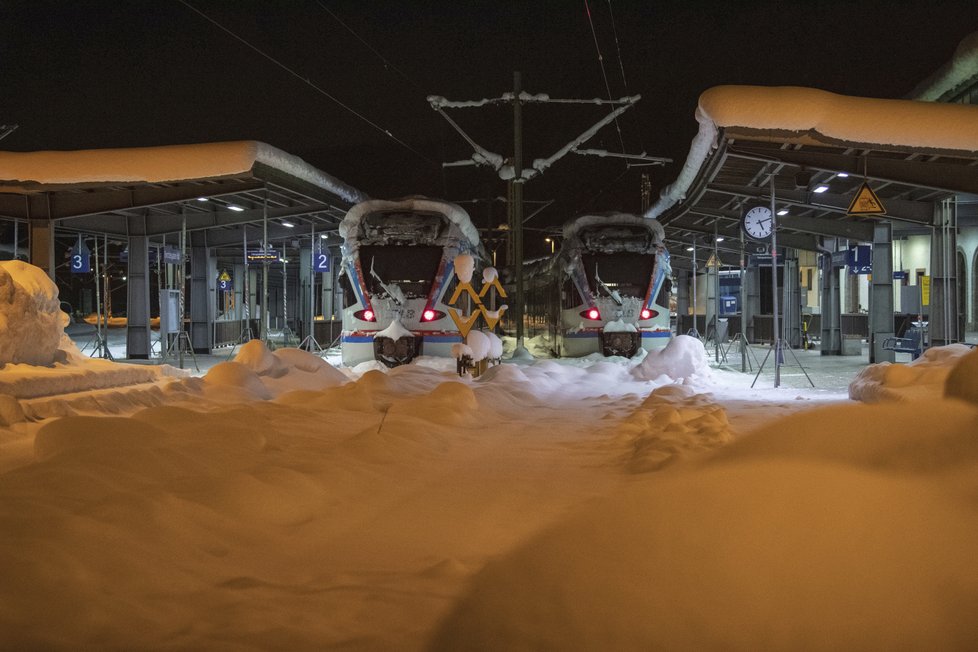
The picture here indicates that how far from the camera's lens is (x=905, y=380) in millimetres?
9852

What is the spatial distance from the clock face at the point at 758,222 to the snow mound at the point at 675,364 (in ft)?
8.49

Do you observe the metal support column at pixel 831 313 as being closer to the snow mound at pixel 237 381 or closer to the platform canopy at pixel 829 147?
the platform canopy at pixel 829 147

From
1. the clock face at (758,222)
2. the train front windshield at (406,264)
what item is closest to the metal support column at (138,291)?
the train front windshield at (406,264)

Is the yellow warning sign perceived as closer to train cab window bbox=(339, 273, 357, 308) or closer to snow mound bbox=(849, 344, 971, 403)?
snow mound bbox=(849, 344, 971, 403)

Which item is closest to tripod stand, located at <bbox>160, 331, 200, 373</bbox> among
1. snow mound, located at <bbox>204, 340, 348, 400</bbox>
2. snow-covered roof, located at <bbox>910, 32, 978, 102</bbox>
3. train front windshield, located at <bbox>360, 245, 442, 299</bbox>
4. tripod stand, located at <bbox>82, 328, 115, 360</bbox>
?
tripod stand, located at <bbox>82, 328, 115, 360</bbox>

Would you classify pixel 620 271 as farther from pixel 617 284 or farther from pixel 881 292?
pixel 881 292

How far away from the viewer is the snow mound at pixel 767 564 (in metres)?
2.71

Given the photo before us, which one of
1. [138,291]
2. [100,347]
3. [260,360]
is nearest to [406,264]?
[260,360]

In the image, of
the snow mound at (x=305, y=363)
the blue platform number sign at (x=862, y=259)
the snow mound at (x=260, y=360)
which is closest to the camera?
the snow mound at (x=260, y=360)

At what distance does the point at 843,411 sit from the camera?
4.41 meters

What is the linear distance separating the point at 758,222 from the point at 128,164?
453 inches

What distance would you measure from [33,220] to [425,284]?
25.9 ft

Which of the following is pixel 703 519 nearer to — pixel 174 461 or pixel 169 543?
pixel 169 543

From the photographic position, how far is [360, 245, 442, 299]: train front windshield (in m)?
17.6
